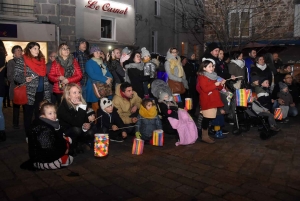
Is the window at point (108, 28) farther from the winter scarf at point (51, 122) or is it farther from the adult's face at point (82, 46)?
the winter scarf at point (51, 122)

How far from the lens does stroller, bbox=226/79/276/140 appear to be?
696cm

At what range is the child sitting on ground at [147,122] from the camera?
631 cm

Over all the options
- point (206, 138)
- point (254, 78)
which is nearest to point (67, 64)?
point (206, 138)

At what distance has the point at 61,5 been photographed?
583 inches

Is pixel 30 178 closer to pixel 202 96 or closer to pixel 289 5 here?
pixel 202 96

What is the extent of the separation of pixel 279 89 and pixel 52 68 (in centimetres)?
603

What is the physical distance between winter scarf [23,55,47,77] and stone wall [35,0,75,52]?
360 inches

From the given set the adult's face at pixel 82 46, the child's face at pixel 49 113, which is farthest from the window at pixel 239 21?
the child's face at pixel 49 113

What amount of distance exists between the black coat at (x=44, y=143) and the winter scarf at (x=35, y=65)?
5.72 ft

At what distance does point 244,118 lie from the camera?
23.9 ft

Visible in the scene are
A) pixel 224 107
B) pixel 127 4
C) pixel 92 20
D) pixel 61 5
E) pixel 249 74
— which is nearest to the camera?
pixel 224 107

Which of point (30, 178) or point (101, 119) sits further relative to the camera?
point (101, 119)

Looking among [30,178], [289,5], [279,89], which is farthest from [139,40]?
[30,178]

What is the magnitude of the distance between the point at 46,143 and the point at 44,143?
1.1 inches
